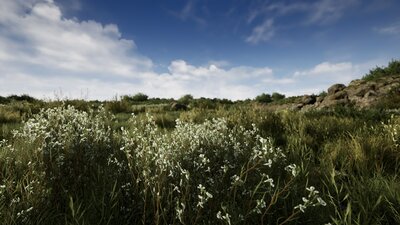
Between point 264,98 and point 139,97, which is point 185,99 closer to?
point 139,97

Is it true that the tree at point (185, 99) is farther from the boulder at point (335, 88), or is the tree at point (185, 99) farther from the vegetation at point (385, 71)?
the vegetation at point (385, 71)

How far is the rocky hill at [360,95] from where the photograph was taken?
1482 centimetres

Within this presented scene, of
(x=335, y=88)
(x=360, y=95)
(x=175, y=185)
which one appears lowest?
(x=175, y=185)

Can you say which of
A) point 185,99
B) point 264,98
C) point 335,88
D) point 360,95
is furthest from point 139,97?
point 360,95

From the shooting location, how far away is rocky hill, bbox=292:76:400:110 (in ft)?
48.6

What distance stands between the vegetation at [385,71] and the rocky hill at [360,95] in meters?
2.53

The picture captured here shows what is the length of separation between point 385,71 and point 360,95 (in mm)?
6298

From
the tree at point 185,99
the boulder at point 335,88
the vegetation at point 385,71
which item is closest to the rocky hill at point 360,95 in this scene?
the boulder at point 335,88

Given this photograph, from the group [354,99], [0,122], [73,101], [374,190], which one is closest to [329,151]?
[374,190]

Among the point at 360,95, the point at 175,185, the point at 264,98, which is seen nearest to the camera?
the point at 175,185

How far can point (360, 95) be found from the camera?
16188 millimetres

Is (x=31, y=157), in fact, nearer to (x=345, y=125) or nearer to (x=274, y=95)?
(x=345, y=125)

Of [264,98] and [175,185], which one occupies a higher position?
[264,98]

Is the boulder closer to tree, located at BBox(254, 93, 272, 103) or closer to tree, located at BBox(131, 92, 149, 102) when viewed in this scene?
tree, located at BBox(254, 93, 272, 103)
